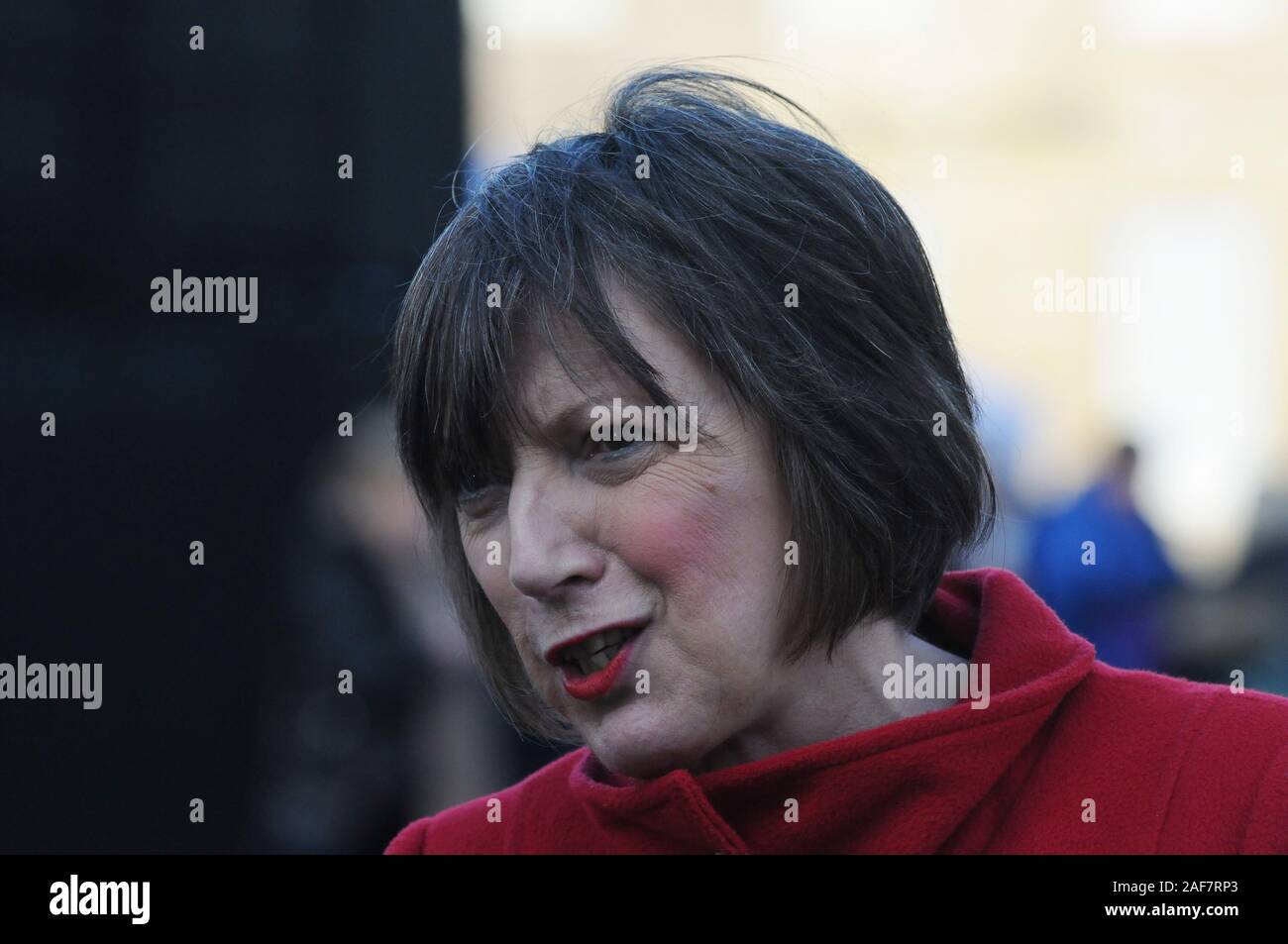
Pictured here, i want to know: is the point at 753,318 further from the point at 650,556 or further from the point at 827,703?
the point at 827,703

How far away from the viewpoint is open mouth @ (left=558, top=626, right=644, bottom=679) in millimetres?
2221

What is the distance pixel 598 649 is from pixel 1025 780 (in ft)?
2.16

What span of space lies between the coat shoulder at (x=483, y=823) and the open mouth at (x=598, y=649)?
1.42 ft

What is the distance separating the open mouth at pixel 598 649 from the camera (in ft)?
7.29

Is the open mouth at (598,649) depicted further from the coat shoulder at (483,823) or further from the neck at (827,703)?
the coat shoulder at (483,823)

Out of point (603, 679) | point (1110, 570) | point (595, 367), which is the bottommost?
point (1110, 570)

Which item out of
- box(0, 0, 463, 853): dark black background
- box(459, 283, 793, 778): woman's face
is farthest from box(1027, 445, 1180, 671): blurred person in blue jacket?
box(459, 283, 793, 778): woman's face

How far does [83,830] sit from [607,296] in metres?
5.63

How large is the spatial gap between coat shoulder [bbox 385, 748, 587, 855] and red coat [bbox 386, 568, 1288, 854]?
0.31m

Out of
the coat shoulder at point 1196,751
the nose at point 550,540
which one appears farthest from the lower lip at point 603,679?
the coat shoulder at point 1196,751

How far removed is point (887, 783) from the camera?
2199 millimetres

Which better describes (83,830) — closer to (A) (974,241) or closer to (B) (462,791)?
(B) (462,791)

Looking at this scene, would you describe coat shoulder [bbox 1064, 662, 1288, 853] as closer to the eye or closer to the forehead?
the forehead

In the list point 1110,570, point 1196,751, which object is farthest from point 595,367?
point 1110,570
